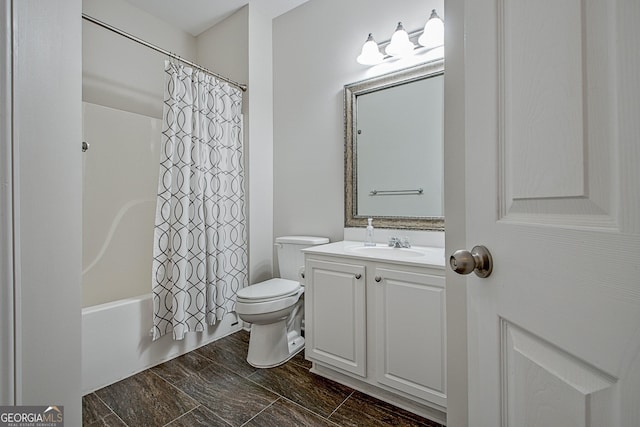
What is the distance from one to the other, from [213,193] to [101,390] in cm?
133

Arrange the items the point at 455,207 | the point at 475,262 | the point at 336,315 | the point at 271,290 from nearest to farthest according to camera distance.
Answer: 1. the point at 475,262
2. the point at 455,207
3. the point at 336,315
4. the point at 271,290

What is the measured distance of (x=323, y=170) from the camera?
2277 mm

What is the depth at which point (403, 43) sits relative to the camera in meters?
1.80

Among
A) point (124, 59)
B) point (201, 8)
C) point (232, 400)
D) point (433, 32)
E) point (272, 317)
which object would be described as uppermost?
point (201, 8)

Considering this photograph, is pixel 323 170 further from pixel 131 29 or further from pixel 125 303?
pixel 131 29

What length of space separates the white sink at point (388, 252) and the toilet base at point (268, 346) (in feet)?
2.46

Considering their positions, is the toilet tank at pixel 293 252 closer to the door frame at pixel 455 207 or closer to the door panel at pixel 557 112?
the door frame at pixel 455 207

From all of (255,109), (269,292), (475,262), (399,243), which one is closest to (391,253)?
(399,243)

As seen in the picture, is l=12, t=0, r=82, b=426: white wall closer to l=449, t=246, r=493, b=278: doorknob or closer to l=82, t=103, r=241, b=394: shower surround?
l=82, t=103, r=241, b=394: shower surround

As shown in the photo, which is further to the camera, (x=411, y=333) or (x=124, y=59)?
(x=124, y=59)

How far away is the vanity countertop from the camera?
142 centimetres

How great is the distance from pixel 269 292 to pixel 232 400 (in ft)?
1.99

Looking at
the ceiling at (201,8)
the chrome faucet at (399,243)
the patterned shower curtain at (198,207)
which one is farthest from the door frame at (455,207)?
the ceiling at (201,8)

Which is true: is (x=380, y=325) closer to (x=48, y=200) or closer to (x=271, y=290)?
(x=271, y=290)
